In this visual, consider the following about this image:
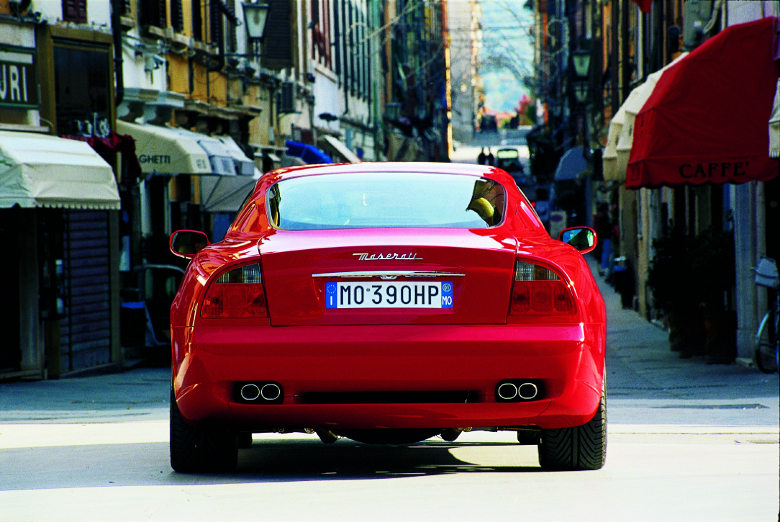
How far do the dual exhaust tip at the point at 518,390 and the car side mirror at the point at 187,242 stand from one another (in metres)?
2.08

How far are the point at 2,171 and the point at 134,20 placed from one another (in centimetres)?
675

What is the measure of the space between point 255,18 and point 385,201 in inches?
766

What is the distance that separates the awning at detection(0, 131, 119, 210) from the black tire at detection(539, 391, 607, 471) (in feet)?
27.2

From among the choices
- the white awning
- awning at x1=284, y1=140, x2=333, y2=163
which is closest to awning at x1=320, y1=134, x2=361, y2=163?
awning at x1=284, y1=140, x2=333, y2=163

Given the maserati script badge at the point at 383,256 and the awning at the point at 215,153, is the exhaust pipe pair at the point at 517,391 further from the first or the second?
the awning at the point at 215,153

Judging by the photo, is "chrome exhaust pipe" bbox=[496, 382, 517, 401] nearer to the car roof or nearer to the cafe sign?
the car roof

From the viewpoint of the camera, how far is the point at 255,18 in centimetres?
2569

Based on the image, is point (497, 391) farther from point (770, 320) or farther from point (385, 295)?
point (770, 320)

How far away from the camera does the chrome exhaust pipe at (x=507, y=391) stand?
6.04m

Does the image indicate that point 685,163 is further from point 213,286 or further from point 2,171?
point 213,286

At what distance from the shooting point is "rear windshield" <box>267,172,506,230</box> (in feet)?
21.6

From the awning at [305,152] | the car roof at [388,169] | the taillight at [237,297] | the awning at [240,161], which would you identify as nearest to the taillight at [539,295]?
the taillight at [237,297]

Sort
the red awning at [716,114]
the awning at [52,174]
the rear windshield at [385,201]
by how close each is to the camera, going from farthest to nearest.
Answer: the red awning at [716,114], the awning at [52,174], the rear windshield at [385,201]

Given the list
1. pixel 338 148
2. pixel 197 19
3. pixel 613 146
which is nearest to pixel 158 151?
pixel 197 19
